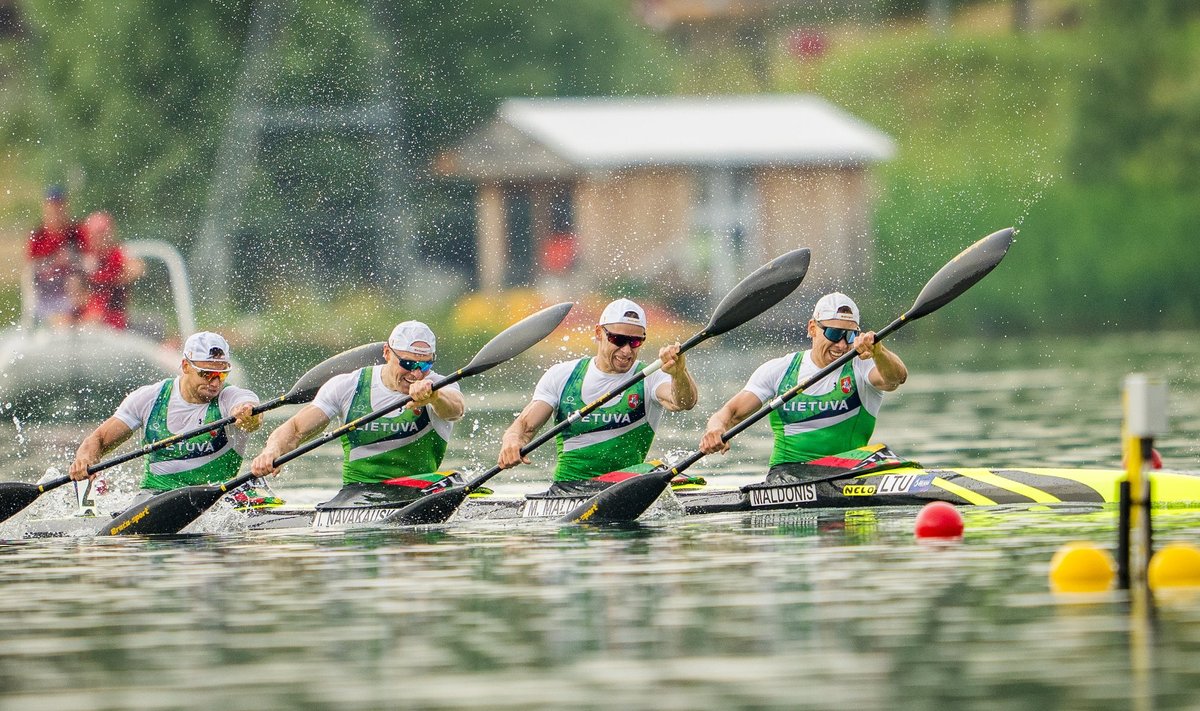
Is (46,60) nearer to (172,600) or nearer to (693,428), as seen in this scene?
(693,428)

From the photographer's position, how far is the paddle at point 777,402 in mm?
16594

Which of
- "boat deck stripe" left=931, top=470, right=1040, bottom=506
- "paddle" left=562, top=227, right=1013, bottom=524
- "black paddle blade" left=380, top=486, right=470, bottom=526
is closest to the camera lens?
"boat deck stripe" left=931, top=470, right=1040, bottom=506

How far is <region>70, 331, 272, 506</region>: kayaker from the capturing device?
58.6 ft

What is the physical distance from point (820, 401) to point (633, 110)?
37.9 metres

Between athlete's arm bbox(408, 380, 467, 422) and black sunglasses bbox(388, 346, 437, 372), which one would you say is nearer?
athlete's arm bbox(408, 380, 467, 422)

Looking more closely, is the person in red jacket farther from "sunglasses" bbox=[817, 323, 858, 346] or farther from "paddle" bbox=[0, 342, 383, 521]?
"sunglasses" bbox=[817, 323, 858, 346]

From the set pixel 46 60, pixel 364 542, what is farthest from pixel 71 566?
pixel 46 60

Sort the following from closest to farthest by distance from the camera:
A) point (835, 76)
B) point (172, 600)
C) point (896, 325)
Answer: point (172, 600) < point (896, 325) < point (835, 76)

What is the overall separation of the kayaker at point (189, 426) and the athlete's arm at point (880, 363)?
4.66m

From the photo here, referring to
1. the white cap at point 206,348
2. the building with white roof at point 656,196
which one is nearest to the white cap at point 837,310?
the white cap at point 206,348

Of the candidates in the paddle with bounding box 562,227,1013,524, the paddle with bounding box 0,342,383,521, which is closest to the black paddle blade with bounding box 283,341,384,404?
the paddle with bounding box 0,342,383,521

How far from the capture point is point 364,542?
15.8 meters

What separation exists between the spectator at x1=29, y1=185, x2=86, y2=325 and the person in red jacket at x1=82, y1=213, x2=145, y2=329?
4.5 inches

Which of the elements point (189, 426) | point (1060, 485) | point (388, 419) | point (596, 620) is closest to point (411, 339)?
point (388, 419)
